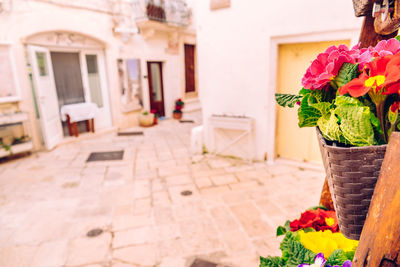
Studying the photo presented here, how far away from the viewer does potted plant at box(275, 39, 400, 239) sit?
0.62 meters

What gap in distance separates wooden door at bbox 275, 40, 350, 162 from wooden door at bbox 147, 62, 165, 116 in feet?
18.9

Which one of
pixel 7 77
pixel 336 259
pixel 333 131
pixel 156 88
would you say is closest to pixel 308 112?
pixel 333 131

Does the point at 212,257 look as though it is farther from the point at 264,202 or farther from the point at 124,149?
the point at 124,149

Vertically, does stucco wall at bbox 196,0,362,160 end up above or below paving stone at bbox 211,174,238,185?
above

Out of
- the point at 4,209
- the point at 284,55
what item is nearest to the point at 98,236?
the point at 4,209

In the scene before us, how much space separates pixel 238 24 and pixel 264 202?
10.2ft

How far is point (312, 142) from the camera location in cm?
467

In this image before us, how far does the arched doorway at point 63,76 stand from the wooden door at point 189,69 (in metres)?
3.78

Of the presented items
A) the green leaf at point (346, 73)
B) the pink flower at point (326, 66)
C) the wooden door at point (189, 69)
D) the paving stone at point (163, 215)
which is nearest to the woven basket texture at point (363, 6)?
the pink flower at point (326, 66)

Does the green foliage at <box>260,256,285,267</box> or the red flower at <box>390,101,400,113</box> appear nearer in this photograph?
the red flower at <box>390,101,400,113</box>

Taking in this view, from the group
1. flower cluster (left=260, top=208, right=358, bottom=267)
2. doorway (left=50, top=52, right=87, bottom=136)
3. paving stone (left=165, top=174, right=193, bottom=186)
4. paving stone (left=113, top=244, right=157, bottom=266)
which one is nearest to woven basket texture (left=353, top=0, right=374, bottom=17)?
flower cluster (left=260, top=208, right=358, bottom=267)

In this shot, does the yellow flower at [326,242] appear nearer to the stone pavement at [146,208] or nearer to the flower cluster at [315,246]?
the flower cluster at [315,246]

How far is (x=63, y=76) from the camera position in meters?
7.06

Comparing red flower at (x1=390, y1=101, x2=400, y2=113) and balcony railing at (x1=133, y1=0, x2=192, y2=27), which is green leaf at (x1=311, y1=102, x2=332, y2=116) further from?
balcony railing at (x1=133, y1=0, x2=192, y2=27)
